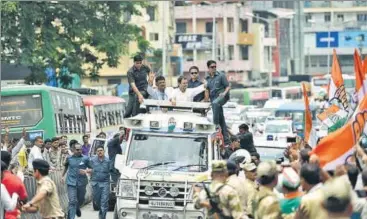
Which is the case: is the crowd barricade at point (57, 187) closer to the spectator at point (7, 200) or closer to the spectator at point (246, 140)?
the spectator at point (246, 140)

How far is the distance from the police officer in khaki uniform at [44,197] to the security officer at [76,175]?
8.45 meters

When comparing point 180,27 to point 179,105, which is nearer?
point 179,105

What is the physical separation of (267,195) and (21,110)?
24.7 m

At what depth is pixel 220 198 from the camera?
15.0m

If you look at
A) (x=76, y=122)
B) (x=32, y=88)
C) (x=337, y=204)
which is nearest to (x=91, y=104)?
(x=76, y=122)

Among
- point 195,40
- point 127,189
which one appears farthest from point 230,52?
point 127,189

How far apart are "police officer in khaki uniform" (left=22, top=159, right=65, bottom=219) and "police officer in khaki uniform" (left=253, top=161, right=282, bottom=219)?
3.15 metres

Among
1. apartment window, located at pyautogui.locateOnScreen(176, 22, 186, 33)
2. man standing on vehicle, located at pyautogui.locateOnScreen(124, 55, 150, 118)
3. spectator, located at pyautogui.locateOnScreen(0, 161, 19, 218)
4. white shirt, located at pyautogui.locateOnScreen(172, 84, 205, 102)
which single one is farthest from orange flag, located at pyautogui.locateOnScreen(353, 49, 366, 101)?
apartment window, located at pyautogui.locateOnScreen(176, 22, 186, 33)

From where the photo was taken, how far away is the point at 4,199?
1536 centimetres

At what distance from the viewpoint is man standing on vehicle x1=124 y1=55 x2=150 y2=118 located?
77.7ft

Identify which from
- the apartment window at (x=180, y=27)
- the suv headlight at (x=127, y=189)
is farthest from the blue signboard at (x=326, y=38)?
the suv headlight at (x=127, y=189)

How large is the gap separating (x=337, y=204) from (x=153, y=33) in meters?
85.7

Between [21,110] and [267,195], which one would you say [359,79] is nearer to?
[267,195]

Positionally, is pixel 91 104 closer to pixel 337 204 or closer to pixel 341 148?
pixel 341 148
